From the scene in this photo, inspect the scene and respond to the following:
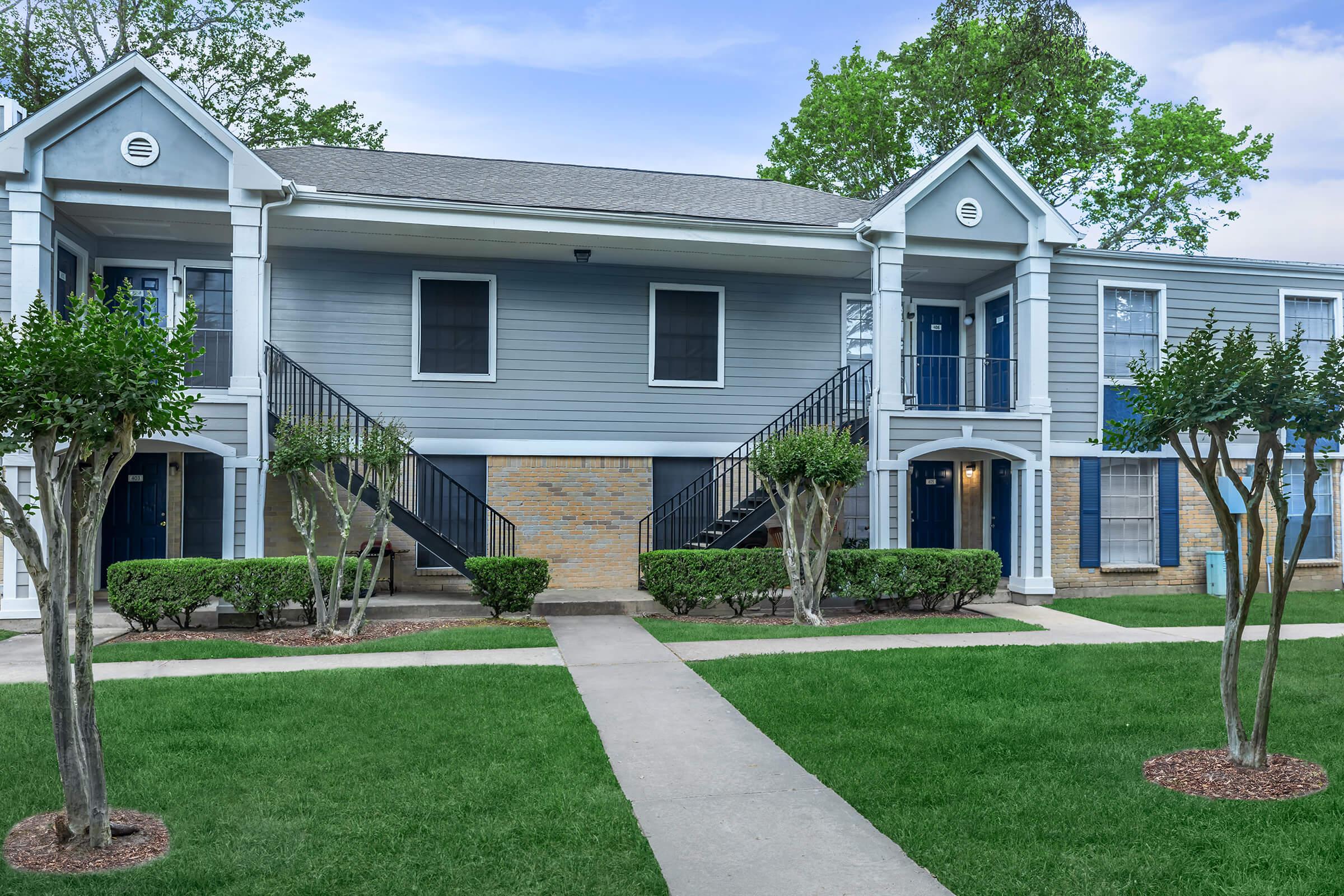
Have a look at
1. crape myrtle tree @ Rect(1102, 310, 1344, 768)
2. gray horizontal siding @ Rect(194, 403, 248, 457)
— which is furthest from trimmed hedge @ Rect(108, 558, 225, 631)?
crape myrtle tree @ Rect(1102, 310, 1344, 768)

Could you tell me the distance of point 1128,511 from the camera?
14117 mm

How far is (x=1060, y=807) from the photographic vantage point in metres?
4.73

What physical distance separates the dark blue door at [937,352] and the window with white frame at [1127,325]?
2204 mm

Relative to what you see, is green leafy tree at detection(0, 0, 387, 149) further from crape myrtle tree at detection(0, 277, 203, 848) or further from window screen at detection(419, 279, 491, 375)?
crape myrtle tree at detection(0, 277, 203, 848)

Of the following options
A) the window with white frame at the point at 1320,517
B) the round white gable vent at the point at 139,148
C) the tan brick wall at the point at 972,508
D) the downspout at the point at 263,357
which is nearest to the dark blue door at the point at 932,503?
the tan brick wall at the point at 972,508

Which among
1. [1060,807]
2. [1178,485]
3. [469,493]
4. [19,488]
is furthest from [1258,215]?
[19,488]

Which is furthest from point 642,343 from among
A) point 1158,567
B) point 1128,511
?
point 1158,567

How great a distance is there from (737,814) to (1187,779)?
2646 mm

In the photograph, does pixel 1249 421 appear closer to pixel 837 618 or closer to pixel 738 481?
pixel 837 618

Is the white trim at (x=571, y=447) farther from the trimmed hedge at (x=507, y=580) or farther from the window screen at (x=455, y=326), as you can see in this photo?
the trimmed hedge at (x=507, y=580)

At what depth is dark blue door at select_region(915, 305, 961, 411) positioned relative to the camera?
48.4 ft

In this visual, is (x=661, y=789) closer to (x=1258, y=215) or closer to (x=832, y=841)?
(x=832, y=841)

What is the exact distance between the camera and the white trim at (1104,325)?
45.5ft

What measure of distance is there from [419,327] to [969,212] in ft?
26.4
